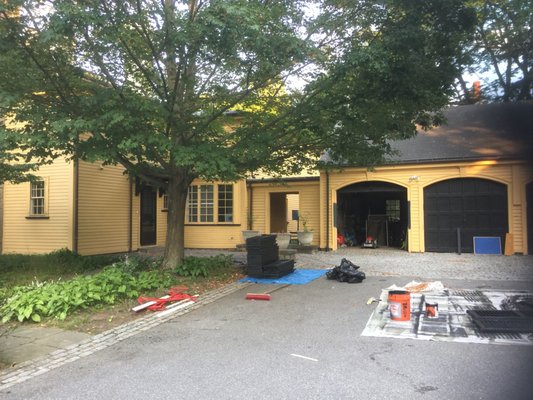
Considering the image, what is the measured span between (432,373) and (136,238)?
1446 centimetres

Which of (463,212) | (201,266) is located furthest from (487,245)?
(201,266)

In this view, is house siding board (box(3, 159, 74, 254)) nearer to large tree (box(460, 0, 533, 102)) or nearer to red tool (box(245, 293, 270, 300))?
red tool (box(245, 293, 270, 300))

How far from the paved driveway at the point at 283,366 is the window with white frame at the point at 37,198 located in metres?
10.8

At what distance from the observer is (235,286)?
9609mm

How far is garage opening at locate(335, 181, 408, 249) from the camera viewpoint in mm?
17344

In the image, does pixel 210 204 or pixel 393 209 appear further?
pixel 393 209

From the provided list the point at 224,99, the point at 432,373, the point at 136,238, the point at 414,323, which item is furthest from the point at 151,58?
the point at 136,238

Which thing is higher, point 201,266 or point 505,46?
point 505,46

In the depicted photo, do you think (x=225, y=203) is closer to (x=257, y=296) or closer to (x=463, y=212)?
(x=463, y=212)

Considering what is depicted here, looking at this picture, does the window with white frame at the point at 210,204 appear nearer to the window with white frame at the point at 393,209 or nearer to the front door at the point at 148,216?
the front door at the point at 148,216

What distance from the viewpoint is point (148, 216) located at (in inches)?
710

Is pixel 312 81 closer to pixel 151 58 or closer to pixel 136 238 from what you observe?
pixel 151 58

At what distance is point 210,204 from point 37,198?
6618mm

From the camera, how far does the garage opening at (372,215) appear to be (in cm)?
1734
